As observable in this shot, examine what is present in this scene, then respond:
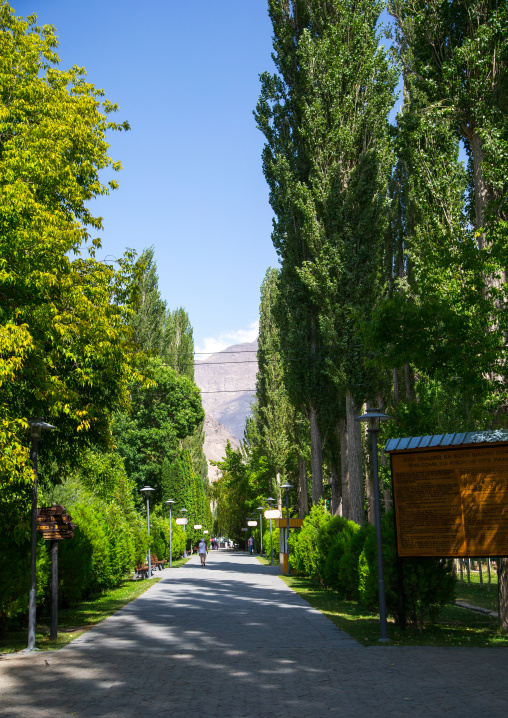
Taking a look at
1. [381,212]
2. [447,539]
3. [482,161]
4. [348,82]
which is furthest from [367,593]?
[348,82]

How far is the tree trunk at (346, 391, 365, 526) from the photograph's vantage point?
23484 mm

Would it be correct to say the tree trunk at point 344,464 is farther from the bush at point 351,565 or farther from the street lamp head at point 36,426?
the street lamp head at point 36,426

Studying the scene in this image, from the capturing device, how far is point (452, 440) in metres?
11.9

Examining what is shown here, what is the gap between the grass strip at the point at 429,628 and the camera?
11.3 meters

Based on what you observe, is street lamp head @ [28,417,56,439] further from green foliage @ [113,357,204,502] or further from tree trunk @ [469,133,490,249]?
green foliage @ [113,357,204,502]

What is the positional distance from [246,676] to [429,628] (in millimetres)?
4995

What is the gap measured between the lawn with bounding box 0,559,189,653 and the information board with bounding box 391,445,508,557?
5.99 metres

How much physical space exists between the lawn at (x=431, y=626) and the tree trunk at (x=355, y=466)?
4264mm

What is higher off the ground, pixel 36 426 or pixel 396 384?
pixel 396 384

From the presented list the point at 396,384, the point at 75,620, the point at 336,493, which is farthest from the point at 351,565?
the point at 336,493

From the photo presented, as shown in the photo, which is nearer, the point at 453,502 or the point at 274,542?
the point at 453,502

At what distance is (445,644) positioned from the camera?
10977mm

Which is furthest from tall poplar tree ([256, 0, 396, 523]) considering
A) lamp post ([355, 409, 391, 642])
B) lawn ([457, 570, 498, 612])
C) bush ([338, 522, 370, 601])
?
lamp post ([355, 409, 391, 642])

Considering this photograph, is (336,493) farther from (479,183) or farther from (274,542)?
(479,183)
